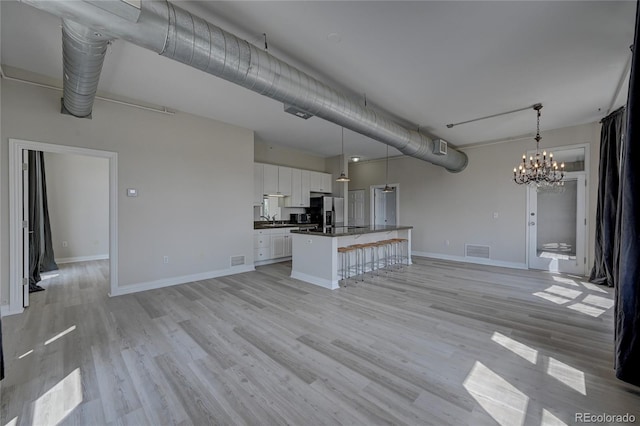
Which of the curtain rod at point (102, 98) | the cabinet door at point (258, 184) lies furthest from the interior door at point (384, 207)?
the curtain rod at point (102, 98)

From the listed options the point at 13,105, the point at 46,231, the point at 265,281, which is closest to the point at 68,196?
→ the point at 46,231

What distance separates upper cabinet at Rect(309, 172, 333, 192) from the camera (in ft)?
25.0

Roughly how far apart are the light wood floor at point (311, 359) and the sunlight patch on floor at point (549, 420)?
0.04 ft

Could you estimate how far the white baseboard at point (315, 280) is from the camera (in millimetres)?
4387

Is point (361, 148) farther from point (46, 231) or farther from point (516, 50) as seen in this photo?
point (46, 231)

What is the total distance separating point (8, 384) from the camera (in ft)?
6.49

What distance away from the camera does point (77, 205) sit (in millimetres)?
6648

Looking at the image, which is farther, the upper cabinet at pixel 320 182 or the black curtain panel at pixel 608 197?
the upper cabinet at pixel 320 182

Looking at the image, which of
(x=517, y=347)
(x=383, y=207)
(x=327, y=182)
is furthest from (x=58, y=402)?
(x=383, y=207)

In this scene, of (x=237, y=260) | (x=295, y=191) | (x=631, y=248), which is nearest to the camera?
(x=631, y=248)

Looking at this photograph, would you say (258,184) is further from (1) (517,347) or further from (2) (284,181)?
(1) (517,347)

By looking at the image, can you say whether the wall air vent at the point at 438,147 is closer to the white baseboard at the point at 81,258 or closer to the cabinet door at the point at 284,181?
the cabinet door at the point at 284,181

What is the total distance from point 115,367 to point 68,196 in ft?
21.5

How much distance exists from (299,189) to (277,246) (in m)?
1.79
